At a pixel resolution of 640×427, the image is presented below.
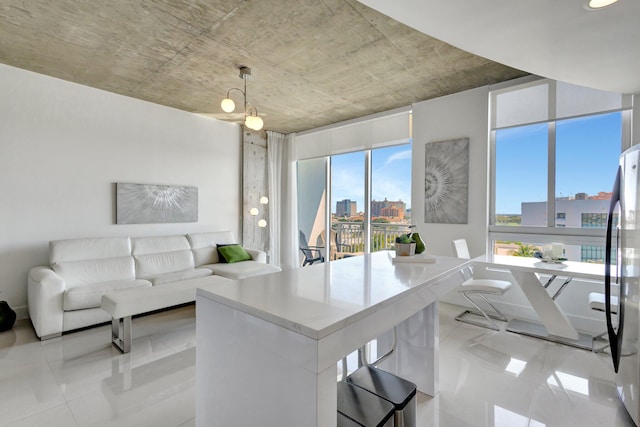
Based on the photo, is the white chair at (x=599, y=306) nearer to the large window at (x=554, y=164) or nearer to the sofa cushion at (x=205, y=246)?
the large window at (x=554, y=164)

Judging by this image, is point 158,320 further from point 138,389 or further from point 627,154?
point 627,154

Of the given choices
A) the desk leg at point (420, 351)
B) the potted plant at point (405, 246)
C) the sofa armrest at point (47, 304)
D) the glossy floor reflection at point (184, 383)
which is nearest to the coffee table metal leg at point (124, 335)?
the glossy floor reflection at point (184, 383)

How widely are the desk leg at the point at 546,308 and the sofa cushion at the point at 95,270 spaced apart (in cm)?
438

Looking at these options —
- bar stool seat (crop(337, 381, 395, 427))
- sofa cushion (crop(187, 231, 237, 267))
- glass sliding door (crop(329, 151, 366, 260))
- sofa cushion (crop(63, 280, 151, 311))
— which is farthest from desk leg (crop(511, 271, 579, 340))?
sofa cushion (crop(63, 280, 151, 311))

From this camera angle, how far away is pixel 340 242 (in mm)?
5730

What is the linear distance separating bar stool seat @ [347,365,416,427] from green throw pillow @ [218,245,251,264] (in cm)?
336

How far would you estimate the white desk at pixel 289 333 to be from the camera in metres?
0.93

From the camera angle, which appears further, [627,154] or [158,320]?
[158,320]

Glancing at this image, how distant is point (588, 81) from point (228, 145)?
4772mm

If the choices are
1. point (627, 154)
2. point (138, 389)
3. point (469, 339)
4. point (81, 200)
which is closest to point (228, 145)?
point (81, 200)

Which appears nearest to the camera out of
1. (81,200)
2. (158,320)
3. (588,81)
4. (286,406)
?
(286,406)

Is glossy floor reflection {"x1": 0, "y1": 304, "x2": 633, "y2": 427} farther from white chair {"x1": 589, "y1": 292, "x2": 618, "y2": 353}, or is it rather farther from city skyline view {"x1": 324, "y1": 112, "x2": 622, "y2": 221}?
city skyline view {"x1": 324, "y1": 112, "x2": 622, "y2": 221}

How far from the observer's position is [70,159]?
3.59 meters

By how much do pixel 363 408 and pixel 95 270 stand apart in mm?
3509
